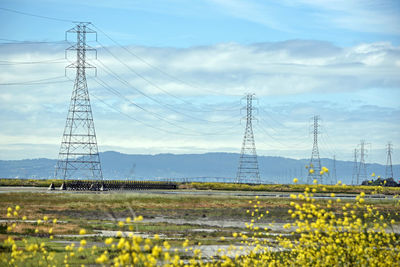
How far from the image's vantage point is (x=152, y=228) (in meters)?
33.3

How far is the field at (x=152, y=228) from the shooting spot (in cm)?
1352

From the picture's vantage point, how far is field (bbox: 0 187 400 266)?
44.4 feet

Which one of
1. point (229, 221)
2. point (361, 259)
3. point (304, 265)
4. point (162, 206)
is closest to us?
point (361, 259)

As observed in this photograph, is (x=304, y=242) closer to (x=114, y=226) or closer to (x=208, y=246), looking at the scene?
(x=208, y=246)

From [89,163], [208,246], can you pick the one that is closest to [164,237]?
[208,246]

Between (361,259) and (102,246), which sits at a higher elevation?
(361,259)

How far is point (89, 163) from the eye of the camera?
74.2 meters

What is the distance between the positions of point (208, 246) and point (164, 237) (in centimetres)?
409

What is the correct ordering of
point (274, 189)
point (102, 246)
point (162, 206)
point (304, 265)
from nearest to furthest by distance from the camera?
point (304, 265), point (102, 246), point (162, 206), point (274, 189)

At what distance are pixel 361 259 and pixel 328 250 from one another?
2.44 ft

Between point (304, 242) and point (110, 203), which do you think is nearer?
point (304, 242)

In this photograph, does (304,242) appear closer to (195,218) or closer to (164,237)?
(164,237)

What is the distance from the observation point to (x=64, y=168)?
2958 inches

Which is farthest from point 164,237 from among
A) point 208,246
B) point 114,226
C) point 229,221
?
point 229,221
